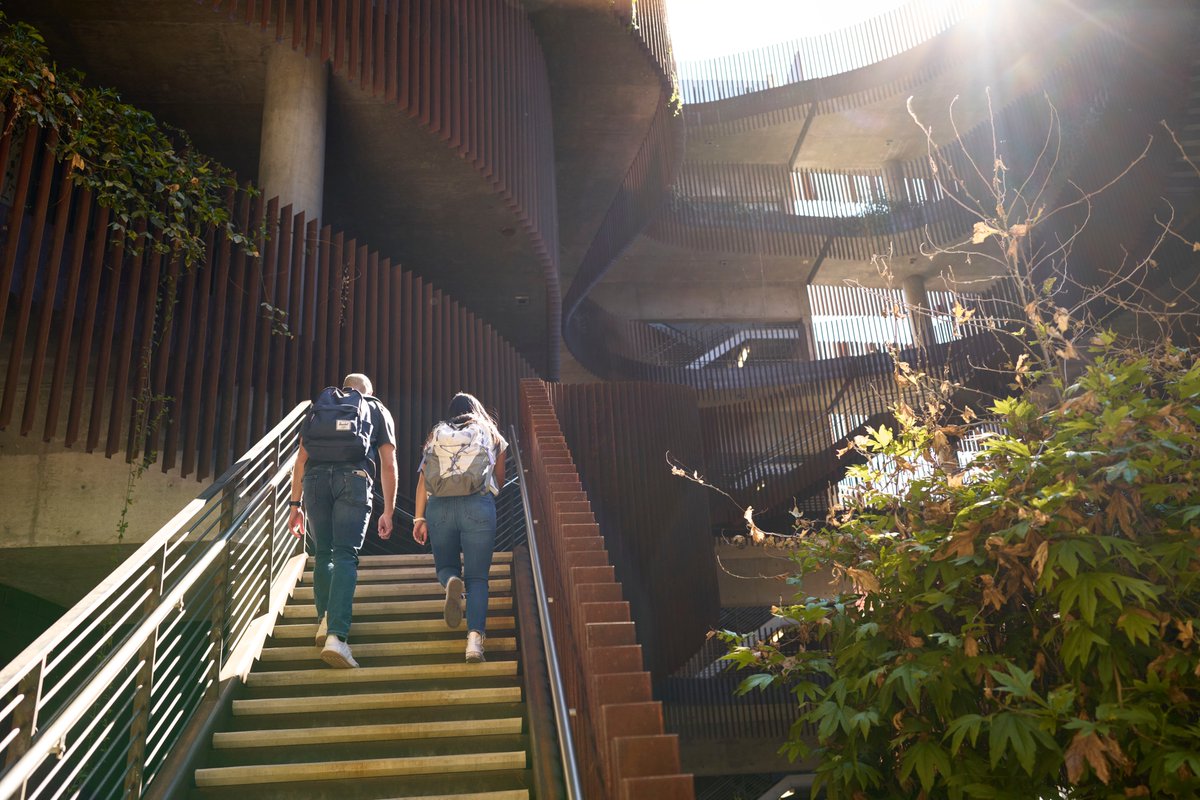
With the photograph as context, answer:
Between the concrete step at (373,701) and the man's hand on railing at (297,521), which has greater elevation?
the man's hand on railing at (297,521)

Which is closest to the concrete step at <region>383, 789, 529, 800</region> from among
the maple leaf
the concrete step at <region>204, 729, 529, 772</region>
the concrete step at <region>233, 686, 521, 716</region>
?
the concrete step at <region>204, 729, 529, 772</region>

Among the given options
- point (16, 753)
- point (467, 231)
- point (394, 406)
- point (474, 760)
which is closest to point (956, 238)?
point (467, 231)

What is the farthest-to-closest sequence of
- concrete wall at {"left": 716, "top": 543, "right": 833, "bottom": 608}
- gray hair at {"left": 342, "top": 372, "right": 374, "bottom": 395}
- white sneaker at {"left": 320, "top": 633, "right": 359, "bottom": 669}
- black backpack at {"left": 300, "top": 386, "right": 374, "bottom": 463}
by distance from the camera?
concrete wall at {"left": 716, "top": 543, "right": 833, "bottom": 608} → gray hair at {"left": 342, "top": 372, "right": 374, "bottom": 395} → black backpack at {"left": 300, "top": 386, "right": 374, "bottom": 463} → white sneaker at {"left": 320, "top": 633, "right": 359, "bottom": 669}

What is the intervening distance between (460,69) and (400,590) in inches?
234

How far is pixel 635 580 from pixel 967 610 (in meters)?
5.71

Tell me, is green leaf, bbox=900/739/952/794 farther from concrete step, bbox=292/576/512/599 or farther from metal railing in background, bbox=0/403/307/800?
concrete step, bbox=292/576/512/599

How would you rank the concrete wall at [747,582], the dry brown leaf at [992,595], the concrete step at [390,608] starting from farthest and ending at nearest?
the concrete wall at [747,582], the concrete step at [390,608], the dry brown leaf at [992,595]

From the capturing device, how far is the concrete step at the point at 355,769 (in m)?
3.18

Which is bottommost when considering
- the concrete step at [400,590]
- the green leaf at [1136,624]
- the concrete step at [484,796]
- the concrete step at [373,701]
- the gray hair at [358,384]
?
the concrete step at [484,796]

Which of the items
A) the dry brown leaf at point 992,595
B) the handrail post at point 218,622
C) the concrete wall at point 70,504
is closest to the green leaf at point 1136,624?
the dry brown leaf at point 992,595

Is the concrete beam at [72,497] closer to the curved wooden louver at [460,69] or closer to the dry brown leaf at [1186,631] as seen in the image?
the curved wooden louver at [460,69]

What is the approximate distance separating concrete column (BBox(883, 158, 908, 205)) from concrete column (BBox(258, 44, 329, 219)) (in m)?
13.7

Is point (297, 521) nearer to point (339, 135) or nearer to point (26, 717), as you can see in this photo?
point (26, 717)

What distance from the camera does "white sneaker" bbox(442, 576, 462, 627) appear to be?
165 inches
